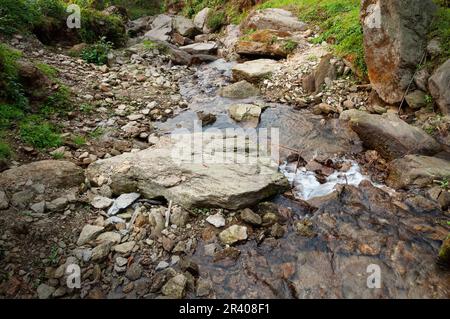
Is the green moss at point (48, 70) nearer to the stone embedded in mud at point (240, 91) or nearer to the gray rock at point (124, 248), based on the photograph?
the stone embedded in mud at point (240, 91)

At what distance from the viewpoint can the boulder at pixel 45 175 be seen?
445 cm

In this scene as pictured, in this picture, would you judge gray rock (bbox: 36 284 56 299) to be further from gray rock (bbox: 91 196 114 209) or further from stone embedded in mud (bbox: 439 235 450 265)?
stone embedded in mud (bbox: 439 235 450 265)

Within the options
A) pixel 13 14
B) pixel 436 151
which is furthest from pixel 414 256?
pixel 13 14

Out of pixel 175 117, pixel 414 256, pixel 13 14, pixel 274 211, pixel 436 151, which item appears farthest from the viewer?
pixel 13 14

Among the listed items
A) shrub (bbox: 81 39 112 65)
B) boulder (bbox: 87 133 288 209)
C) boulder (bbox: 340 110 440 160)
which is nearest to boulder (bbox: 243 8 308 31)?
shrub (bbox: 81 39 112 65)

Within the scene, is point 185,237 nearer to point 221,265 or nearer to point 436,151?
point 221,265

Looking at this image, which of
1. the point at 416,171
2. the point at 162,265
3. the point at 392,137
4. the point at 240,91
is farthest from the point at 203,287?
the point at 240,91

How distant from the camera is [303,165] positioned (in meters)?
5.98

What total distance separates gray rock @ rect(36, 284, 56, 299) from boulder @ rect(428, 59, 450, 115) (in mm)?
7275

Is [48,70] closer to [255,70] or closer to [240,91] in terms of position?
[240,91]

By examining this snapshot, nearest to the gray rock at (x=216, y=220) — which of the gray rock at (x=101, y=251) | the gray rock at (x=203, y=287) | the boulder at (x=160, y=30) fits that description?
the gray rock at (x=203, y=287)

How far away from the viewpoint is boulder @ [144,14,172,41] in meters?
14.9

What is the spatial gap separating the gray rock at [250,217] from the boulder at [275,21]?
9.74m
